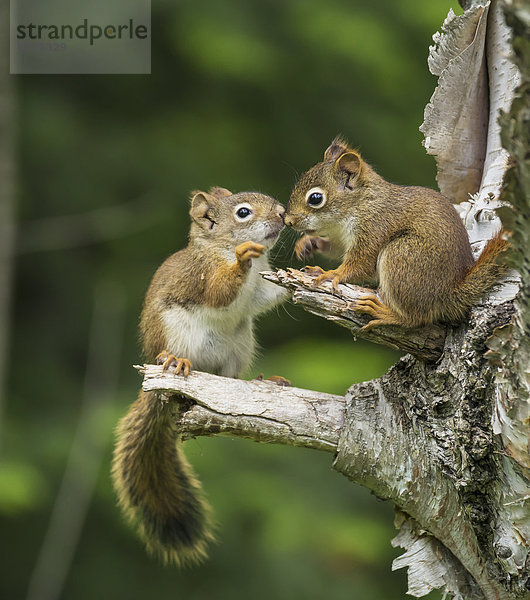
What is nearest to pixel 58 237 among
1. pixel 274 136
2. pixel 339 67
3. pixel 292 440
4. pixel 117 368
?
pixel 117 368

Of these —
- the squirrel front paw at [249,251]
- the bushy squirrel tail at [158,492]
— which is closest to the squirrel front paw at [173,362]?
the bushy squirrel tail at [158,492]

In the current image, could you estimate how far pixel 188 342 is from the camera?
322 centimetres

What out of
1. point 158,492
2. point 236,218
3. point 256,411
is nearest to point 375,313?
point 256,411

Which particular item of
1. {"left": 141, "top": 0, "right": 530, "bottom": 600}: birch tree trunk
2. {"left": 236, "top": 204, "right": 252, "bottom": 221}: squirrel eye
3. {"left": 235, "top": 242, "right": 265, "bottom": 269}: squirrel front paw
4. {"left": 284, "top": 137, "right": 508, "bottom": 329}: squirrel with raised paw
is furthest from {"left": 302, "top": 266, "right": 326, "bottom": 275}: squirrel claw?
{"left": 236, "top": 204, "right": 252, "bottom": 221}: squirrel eye

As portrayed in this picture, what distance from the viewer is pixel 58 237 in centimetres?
497

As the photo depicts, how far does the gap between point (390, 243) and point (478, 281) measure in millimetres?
374

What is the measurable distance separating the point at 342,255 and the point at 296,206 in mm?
255

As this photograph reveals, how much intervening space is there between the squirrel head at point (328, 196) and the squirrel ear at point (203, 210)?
471 millimetres

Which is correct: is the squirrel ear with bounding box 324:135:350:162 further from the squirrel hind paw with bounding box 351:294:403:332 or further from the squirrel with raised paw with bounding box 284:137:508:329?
the squirrel hind paw with bounding box 351:294:403:332

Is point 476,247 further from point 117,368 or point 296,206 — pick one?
point 117,368

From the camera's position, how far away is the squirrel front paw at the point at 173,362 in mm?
2848

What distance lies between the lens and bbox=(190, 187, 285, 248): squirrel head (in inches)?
131

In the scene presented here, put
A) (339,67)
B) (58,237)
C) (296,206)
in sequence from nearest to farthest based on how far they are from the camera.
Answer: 1. (296,206)
2. (58,237)
3. (339,67)

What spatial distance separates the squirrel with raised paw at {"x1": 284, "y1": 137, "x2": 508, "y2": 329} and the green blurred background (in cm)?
126
